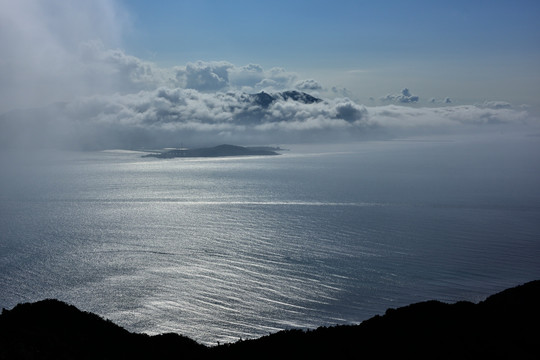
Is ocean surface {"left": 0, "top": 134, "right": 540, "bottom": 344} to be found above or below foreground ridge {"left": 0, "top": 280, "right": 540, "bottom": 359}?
below

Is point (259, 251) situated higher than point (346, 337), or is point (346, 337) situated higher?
point (346, 337)

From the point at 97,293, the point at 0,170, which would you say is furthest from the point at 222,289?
the point at 0,170

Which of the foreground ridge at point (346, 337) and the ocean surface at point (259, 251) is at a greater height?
the foreground ridge at point (346, 337)

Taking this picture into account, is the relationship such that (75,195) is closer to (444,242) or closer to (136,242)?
(136,242)

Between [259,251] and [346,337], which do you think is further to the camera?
[259,251]

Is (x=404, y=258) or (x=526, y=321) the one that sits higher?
(x=526, y=321)
